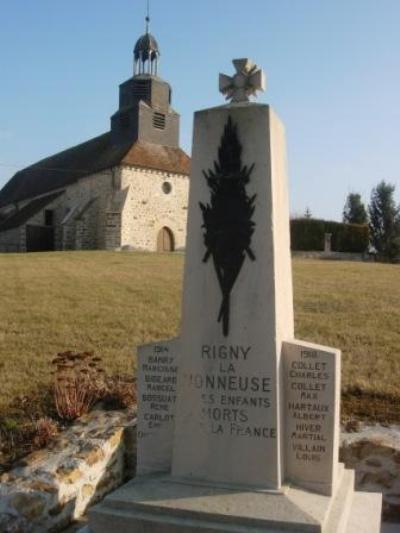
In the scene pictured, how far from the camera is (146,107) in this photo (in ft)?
118

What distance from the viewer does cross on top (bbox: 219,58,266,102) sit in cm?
443

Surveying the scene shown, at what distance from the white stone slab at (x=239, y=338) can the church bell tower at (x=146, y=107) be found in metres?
32.5

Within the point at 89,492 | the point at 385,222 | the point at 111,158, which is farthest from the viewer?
the point at 385,222

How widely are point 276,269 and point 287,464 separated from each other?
1.31m

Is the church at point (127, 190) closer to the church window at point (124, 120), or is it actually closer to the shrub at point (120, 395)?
the church window at point (124, 120)

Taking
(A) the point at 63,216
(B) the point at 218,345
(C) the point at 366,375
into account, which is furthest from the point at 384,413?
(A) the point at 63,216

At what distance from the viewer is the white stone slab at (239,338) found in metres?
4.03

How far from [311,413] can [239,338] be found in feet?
2.27

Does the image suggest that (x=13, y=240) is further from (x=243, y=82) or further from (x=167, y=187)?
(x=243, y=82)

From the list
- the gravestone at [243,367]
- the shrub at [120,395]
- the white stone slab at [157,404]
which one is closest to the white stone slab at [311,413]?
the gravestone at [243,367]

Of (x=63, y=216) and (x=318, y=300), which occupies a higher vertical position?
(x=63, y=216)

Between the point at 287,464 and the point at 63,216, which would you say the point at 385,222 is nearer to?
the point at 63,216

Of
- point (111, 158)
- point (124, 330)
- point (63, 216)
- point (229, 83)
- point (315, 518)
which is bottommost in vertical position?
point (315, 518)

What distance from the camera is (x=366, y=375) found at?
7203 millimetres
